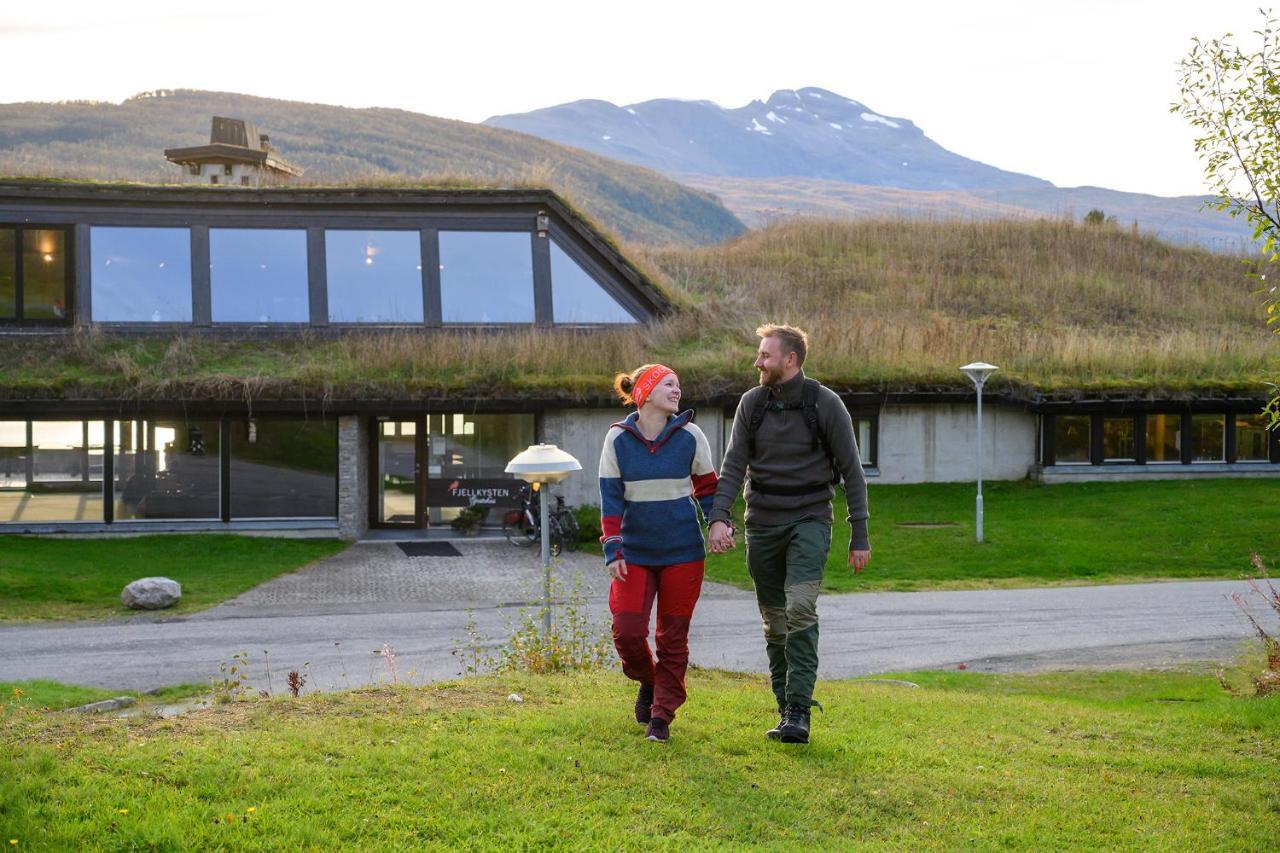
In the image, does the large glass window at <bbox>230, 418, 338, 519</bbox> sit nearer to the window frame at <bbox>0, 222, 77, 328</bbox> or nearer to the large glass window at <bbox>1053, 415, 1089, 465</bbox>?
the window frame at <bbox>0, 222, 77, 328</bbox>

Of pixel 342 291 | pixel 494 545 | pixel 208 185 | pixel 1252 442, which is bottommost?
pixel 494 545

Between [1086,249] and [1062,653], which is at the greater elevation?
[1086,249]

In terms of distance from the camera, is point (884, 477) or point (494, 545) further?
point (884, 477)

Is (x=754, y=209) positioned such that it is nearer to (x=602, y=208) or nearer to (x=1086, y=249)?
(x=602, y=208)

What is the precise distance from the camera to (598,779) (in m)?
6.36

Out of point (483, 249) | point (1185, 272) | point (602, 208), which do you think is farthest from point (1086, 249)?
point (602, 208)

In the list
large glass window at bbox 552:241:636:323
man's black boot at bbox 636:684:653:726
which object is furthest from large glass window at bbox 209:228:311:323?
man's black boot at bbox 636:684:653:726

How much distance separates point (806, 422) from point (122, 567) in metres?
16.3

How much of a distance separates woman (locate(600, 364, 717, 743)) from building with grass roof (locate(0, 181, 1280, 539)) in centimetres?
1716

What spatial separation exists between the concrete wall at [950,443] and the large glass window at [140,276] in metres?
15.1

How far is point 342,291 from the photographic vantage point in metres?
26.9

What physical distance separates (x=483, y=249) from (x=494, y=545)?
22.3 feet

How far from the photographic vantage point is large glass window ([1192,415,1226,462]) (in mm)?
28859

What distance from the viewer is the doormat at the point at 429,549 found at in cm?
2317
